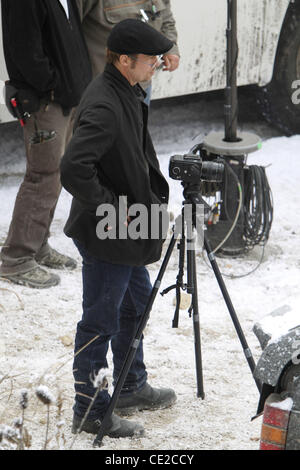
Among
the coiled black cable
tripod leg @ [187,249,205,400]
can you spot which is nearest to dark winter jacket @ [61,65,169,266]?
tripod leg @ [187,249,205,400]

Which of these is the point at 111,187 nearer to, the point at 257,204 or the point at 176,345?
the point at 176,345

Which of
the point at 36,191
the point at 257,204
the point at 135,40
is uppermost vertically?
the point at 135,40

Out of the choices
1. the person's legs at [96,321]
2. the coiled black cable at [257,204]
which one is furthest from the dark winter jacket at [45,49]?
the person's legs at [96,321]

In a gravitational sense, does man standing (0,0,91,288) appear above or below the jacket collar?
below

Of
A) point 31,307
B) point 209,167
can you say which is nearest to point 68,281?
point 31,307

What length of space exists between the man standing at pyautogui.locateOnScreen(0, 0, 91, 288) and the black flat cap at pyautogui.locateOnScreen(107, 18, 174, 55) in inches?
51.1

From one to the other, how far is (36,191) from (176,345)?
3.96 ft

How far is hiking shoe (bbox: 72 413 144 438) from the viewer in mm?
3641

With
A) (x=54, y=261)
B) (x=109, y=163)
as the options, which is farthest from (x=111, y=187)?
(x=54, y=261)

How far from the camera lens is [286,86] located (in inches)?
279

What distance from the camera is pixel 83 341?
11.7 ft

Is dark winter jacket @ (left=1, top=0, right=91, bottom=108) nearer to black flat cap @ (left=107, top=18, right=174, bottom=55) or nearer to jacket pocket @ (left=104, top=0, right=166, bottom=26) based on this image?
jacket pocket @ (left=104, top=0, right=166, bottom=26)

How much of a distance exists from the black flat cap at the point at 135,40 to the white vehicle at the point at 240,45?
2.97 metres

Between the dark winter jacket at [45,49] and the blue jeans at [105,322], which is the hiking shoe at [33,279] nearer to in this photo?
the dark winter jacket at [45,49]
